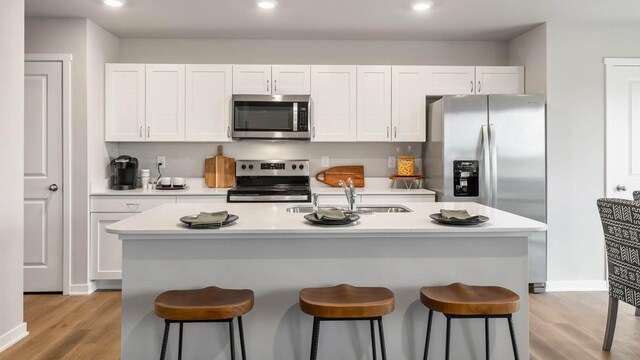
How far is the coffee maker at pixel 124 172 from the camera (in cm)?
411

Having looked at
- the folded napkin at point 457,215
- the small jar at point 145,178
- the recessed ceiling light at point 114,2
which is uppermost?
the recessed ceiling light at point 114,2

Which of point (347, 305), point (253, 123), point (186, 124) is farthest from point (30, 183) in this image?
point (347, 305)

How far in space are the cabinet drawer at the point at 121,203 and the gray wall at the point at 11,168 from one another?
108 cm

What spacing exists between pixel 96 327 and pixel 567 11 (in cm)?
429

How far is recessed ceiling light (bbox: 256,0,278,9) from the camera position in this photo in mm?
3467

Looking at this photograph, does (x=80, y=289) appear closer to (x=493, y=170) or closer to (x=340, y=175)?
(x=340, y=175)

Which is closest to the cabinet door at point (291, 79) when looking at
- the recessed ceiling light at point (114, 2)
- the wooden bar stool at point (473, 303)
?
the recessed ceiling light at point (114, 2)

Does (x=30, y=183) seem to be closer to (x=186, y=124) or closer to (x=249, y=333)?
(x=186, y=124)

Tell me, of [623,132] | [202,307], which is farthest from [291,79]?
[623,132]

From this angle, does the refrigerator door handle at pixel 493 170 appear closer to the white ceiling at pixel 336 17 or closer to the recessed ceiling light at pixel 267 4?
the white ceiling at pixel 336 17

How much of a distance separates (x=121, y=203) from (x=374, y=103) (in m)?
2.45

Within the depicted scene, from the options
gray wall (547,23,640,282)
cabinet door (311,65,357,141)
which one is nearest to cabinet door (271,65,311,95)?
cabinet door (311,65,357,141)

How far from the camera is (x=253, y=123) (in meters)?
4.20

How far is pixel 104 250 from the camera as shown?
3934 millimetres
